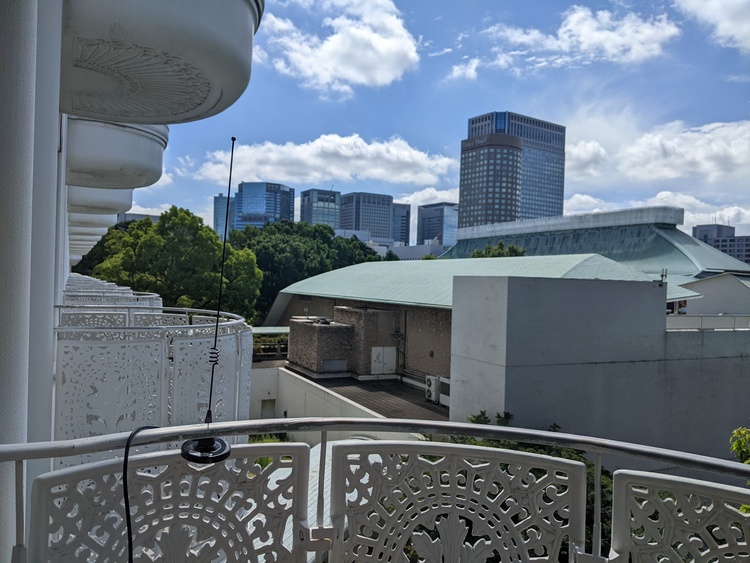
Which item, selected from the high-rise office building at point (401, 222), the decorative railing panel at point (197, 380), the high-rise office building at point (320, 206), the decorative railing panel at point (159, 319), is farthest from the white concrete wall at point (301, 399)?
the high-rise office building at point (401, 222)

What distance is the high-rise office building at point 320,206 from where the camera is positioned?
123312 mm

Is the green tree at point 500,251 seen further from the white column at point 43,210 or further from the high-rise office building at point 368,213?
the high-rise office building at point 368,213

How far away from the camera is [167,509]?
2.08m

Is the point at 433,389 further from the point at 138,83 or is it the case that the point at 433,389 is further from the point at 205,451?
the point at 205,451

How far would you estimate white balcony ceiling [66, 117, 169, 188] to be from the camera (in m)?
6.54

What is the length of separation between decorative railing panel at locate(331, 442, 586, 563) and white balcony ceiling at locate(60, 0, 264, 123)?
91.7 inches

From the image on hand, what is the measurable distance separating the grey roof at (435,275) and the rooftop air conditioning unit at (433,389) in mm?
2384

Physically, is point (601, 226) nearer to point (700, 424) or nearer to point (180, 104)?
point (700, 424)

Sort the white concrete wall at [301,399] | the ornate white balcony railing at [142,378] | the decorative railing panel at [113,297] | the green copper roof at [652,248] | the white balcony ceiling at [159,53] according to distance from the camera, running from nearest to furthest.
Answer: the white balcony ceiling at [159,53]
the ornate white balcony railing at [142,378]
the decorative railing panel at [113,297]
the white concrete wall at [301,399]
the green copper roof at [652,248]

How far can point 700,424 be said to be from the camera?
15.2m

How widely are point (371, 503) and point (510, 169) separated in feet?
388

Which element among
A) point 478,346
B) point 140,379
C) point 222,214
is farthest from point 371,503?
point 478,346

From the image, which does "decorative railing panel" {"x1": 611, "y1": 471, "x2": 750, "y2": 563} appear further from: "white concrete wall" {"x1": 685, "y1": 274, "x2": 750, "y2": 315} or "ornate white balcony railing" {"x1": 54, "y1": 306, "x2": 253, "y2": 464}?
"white concrete wall" {"x1": 685, "y1": 274, "x2": 750, "y2": 315}

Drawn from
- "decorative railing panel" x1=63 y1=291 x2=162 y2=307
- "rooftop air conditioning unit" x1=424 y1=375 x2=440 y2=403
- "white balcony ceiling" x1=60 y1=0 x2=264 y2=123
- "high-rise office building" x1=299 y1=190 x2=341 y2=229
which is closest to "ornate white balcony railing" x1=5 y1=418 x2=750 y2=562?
"white balcony ceiling" x1=60 y1=0 x2=264 y2=123
